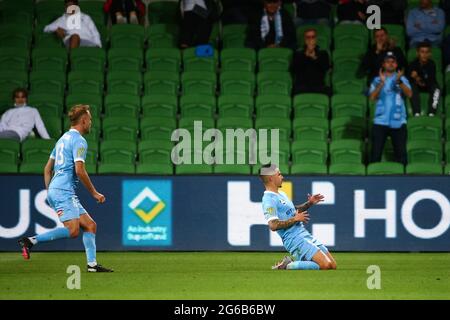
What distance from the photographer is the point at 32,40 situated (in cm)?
1880

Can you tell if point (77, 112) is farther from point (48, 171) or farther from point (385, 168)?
point (385, 168)

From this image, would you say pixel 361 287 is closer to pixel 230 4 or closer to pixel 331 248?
pixel 331 248

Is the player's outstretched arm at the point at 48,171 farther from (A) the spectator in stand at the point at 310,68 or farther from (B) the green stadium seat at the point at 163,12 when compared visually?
(B) the green stadium seat at the point at 163,12

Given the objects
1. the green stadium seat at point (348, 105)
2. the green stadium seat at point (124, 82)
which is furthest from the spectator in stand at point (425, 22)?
the green stadium seat at point (124, 82)

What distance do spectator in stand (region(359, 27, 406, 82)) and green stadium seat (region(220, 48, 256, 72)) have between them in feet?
6.20

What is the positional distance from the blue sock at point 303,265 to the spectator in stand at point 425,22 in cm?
712

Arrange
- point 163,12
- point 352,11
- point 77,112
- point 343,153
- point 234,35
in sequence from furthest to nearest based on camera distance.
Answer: point 163,12 → point 352,11 → point 234,35 → point 343,153 → point 77,112

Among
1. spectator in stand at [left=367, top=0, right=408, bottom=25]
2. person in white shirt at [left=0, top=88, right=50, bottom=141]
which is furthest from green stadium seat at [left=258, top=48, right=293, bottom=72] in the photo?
person in white shirt at [left=0, top=88, right=50, bottom=141]

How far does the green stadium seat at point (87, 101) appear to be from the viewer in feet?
55.7

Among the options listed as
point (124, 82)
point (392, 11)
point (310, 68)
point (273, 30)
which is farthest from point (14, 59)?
point (392, 11)

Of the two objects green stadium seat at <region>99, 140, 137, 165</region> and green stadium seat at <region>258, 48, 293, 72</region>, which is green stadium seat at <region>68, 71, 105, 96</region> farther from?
green stadium seat at <region>258, 48, 293, 72</region>

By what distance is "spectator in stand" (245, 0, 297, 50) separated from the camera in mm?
17938

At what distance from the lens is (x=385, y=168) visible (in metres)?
15.6

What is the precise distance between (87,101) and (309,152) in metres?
3.64
